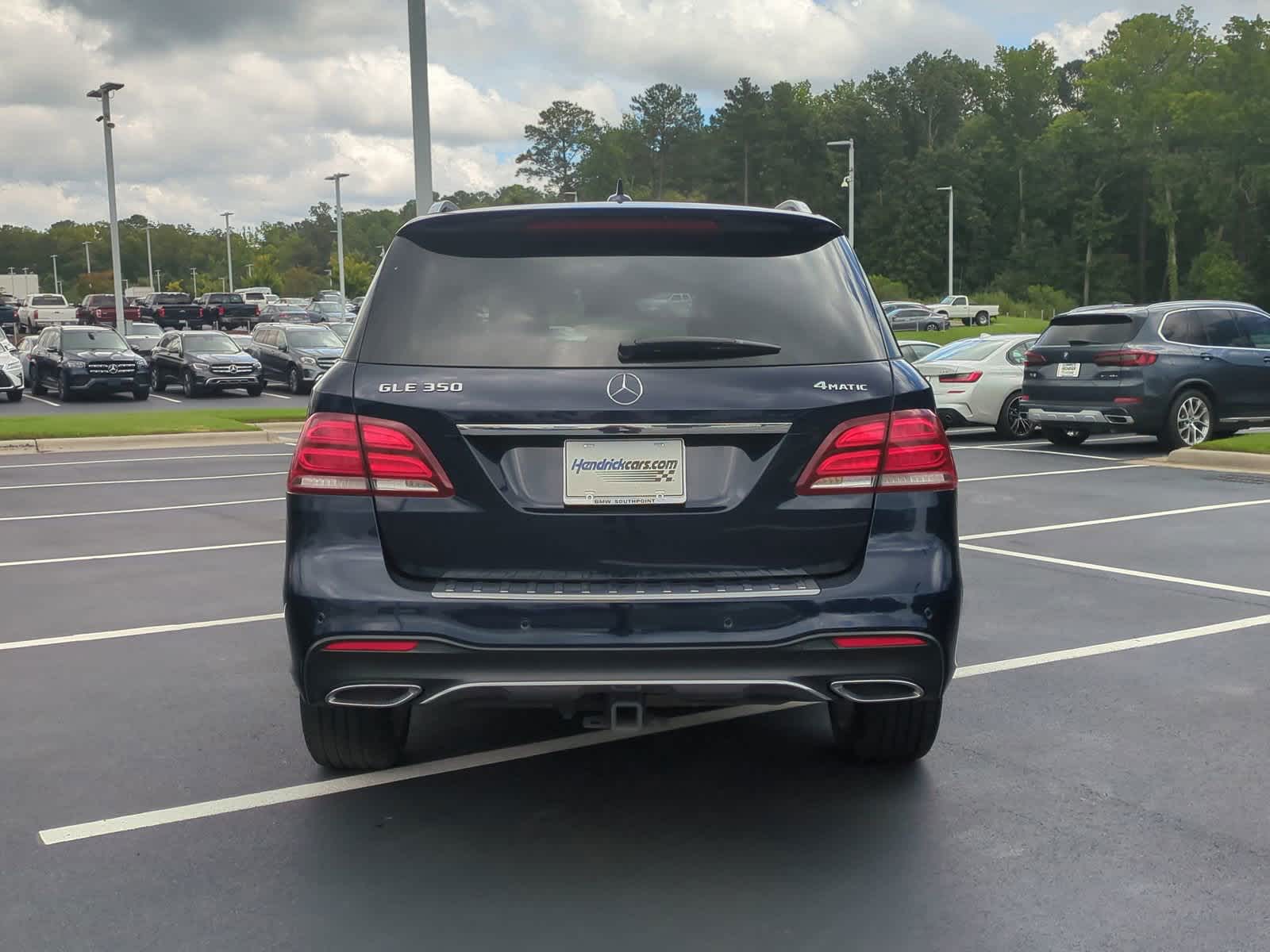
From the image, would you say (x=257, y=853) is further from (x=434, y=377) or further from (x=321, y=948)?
(x=434, y=377)

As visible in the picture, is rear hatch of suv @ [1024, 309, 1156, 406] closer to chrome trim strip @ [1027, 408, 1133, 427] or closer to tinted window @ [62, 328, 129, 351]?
chrome trim strip @ [1027, 408, 1133, 427]

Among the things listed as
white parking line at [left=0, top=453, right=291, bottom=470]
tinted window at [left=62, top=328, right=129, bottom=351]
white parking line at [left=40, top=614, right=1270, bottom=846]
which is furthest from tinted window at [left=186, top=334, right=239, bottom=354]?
white parking line at [left=40, top=614, right=1270, bottom=846]

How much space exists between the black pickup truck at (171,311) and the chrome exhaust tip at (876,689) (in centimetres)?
6216

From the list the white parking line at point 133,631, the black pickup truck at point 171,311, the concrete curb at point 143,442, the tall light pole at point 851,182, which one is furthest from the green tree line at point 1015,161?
the white parking line at point 133,631

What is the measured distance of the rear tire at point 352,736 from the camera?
453cm

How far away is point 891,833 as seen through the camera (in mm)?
4180

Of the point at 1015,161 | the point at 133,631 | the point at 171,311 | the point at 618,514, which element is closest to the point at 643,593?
the point at 618,514

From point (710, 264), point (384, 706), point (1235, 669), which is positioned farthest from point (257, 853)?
point (1235, 669)

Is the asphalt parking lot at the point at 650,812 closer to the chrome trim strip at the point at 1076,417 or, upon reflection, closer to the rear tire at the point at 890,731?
the rear tire at the point at 890,731

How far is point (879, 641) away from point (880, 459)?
0.52 metres

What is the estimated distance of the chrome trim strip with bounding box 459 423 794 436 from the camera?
3.80m

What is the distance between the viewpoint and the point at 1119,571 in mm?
8594

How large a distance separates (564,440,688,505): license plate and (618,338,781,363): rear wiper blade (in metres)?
0.26

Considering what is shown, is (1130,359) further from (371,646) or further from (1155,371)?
(371,646)
